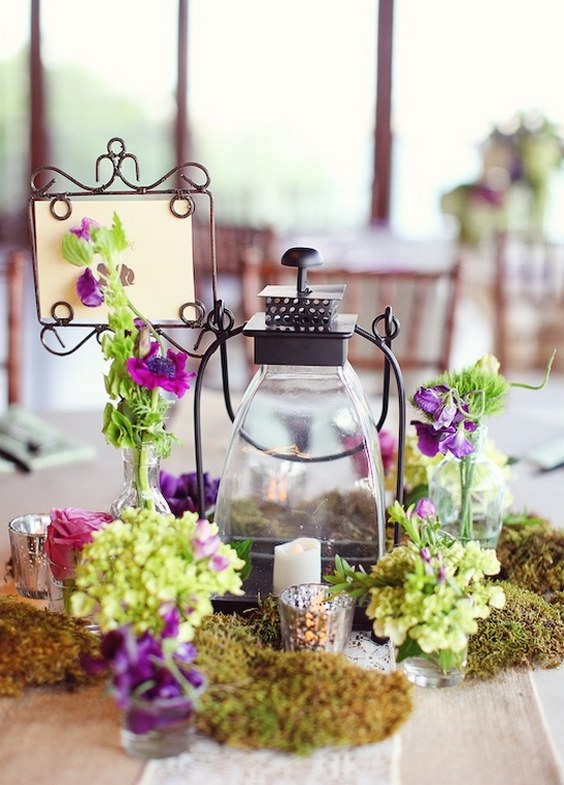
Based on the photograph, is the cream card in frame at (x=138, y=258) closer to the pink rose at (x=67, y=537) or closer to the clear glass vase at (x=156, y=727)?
the pink rose at (x=67, y=537)

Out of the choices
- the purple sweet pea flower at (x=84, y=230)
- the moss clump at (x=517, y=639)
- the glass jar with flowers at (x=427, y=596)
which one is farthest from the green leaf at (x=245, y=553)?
the purple sweet pea flower at (x=84, y=230)

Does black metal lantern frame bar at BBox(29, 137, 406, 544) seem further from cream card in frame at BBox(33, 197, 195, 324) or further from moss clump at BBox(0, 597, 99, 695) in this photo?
moss clump at BBox(0, 597, 99, 695)

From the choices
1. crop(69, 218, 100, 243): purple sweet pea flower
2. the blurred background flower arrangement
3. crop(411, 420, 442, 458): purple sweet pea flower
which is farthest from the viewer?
the blurred background flower arrangement

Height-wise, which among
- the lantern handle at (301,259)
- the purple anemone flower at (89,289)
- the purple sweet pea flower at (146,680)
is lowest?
the purple sweet pea flower at (146,680)

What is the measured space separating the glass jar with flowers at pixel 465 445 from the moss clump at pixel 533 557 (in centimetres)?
4

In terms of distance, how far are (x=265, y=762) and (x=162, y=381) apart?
32 cm

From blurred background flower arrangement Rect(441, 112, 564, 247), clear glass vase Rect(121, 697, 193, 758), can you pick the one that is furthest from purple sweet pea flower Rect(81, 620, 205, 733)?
blurred background flower arrangement Rect(441, 112, 564, 247)

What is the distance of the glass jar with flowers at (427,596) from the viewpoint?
794 mm

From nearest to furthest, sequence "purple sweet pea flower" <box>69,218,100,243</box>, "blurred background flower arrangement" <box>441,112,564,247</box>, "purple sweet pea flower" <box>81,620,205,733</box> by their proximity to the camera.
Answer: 1. "purple sweet pea flower" <box>81,620,205,733</box>
2. "purple sweet pea flower" <box>69,218,100,243</box>
3. "blurred background flower arrangement" <box>441,112,564,247</box>

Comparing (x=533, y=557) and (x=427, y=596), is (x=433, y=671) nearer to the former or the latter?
(x=427, y=596)

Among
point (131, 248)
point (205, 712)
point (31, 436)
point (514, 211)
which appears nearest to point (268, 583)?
point (205, 712)

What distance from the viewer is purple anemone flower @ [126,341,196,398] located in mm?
856

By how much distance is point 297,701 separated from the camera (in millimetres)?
748

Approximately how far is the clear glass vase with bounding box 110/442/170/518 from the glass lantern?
8 cm
